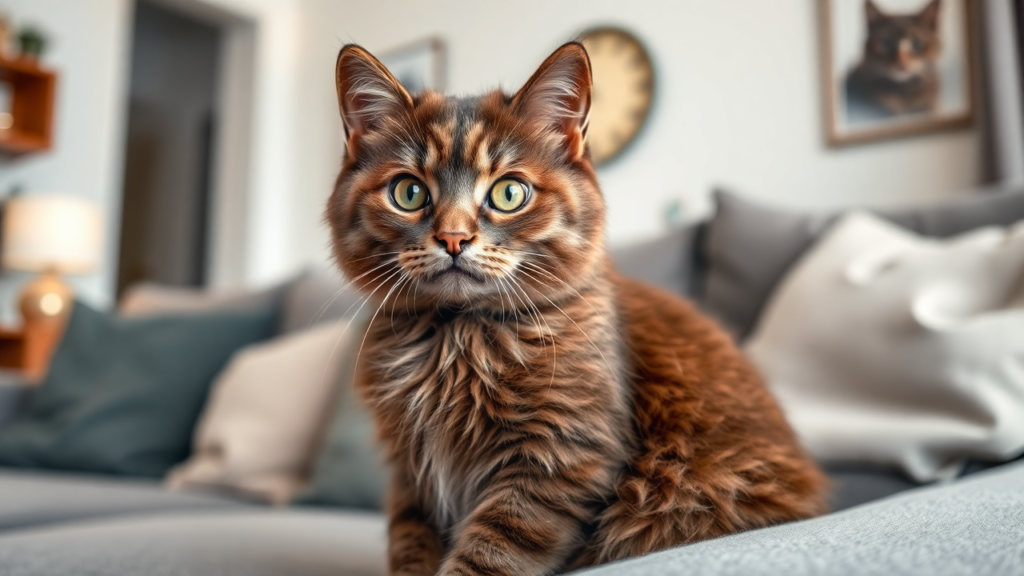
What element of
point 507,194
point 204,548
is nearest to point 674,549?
point 507,194

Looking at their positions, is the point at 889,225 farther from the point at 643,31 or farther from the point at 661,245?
the point at 643,31

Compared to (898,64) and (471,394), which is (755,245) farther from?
(898,64)

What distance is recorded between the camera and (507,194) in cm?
84

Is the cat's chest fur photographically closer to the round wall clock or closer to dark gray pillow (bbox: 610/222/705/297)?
dark gray pillow (bbox: 610/222/705/297)

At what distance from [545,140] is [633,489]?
1.32ft

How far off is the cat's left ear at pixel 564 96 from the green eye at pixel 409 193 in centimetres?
15

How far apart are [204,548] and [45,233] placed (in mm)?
3223

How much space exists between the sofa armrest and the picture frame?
2.35 meters

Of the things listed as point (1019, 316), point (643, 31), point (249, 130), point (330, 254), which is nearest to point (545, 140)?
point (330, 254)

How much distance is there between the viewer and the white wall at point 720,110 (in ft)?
8.75

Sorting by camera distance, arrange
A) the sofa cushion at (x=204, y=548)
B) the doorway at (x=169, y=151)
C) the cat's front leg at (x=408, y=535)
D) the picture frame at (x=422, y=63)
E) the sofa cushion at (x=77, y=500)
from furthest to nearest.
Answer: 1. the doorway at (x=169, y=151)
2. the picture frame at (x=422, y=63)
3. the sofa cushion at (x=77, y=500)
4. the sofa cushion at (x=204, y=548)
5. the cat's front leg at (x=408, y=535)

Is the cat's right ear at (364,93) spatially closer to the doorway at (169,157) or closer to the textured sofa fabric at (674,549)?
the textured sofa fabric at (674,549)

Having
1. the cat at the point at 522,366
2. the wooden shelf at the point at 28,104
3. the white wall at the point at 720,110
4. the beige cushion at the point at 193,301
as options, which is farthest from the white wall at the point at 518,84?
the cat at the point at 522,366

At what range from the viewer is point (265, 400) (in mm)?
1917
